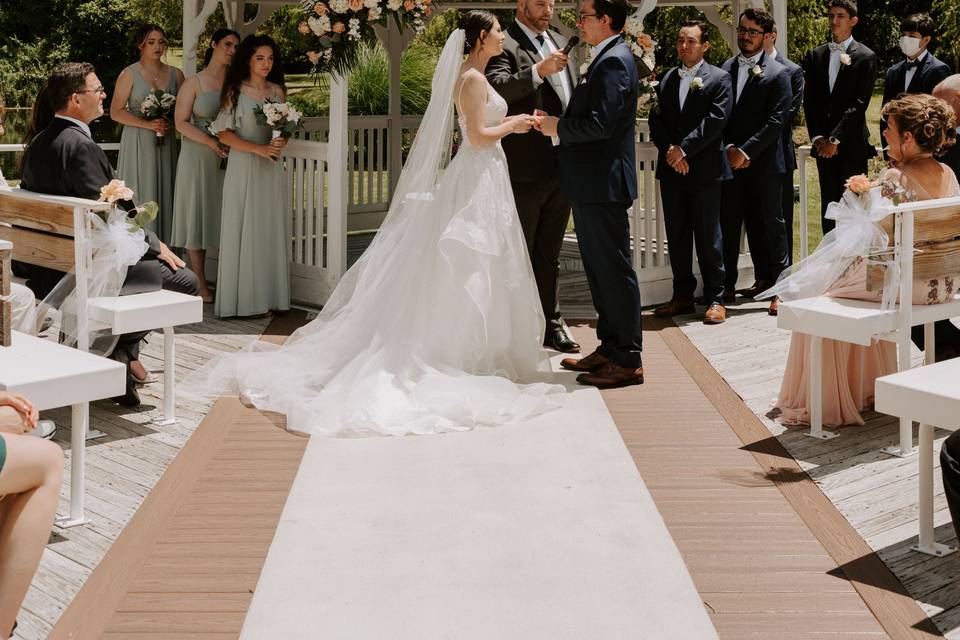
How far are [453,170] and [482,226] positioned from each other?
1.18ft

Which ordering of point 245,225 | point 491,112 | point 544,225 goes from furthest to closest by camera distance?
point 245,225 < point 544,225 < point 491,112

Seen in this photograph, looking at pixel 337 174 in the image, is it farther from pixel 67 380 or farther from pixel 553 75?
pixel 67 380

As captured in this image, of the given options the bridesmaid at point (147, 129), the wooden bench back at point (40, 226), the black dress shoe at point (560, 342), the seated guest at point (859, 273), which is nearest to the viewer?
the wooden bench back at point (40, 226)

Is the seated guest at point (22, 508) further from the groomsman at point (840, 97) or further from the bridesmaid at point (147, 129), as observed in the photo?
the groomsman at point (840, 97)

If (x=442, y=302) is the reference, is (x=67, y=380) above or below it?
below

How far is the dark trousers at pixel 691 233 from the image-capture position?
7.80m

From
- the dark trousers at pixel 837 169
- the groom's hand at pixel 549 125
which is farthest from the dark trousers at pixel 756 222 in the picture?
the groom's hand at pixel 549 125

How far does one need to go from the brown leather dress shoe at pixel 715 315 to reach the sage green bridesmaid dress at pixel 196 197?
130 inches

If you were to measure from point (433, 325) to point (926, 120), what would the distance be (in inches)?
95.0

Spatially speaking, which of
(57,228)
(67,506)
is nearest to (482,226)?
(57,228)

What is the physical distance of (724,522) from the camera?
172 inches

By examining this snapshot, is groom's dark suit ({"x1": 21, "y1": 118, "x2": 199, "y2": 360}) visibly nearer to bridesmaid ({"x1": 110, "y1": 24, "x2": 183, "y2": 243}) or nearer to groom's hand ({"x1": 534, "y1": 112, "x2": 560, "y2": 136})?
groom's hand ({"x1": 534, "y1": 112, "x2": 560, "y2": 136})

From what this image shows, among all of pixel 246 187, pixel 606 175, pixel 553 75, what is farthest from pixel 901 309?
pixel 246 187

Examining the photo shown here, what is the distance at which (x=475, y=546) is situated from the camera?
411 cm
